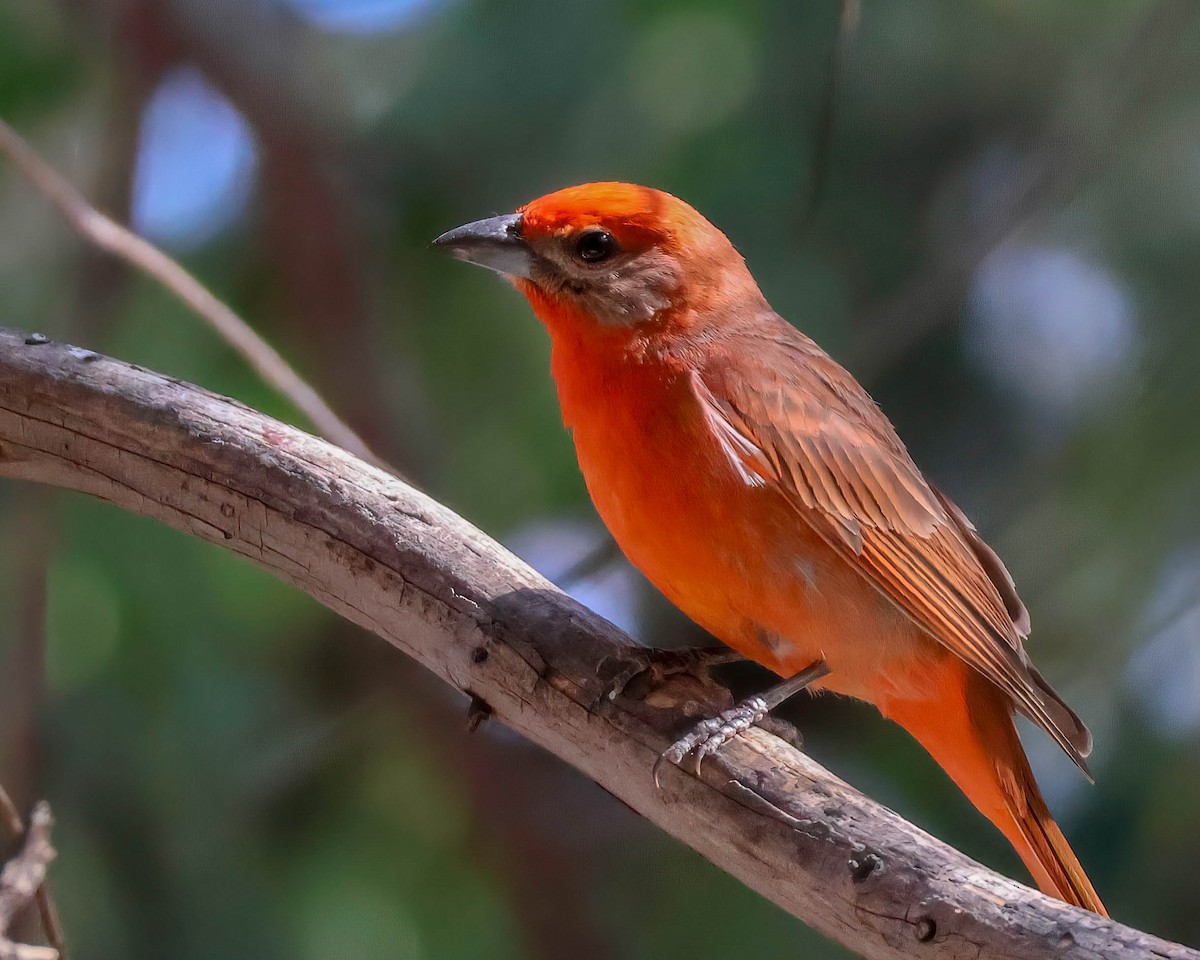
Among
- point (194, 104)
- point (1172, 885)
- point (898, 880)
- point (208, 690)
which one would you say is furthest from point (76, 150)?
point (1172, 885)

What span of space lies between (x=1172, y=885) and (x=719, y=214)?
8.32ft

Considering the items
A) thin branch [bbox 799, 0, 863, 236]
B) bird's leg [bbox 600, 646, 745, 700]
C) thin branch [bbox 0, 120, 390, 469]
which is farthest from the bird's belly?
thin branch [bbox 799, 0, 863, 236]

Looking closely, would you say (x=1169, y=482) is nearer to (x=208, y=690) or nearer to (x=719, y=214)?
(x=719, y=214)

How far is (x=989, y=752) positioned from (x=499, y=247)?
167 cm

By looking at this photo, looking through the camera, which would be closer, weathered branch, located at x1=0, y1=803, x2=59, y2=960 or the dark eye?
weathered branch, located at x1=0, y1=803, x2=59, y2=960

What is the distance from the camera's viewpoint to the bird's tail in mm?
2865

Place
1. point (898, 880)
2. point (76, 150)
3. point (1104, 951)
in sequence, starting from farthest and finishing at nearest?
1. point (76, 150)
2. point (898, 880)
3. point (1104, 951)

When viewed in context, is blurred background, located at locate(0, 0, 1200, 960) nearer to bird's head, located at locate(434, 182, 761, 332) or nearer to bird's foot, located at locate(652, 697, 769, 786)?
bird's head, located at locate(434, 182, 761, 332)

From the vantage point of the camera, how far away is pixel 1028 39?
4.18 m

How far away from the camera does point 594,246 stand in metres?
2.91

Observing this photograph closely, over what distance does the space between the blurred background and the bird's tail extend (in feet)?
3.00

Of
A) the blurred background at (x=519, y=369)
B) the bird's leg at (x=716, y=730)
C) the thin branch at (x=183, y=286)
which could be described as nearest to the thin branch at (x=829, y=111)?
the blurred background at (x=519, y=369)

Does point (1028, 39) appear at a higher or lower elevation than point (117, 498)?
higher

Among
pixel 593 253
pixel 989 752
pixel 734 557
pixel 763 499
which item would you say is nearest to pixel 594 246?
pixel 593 253
